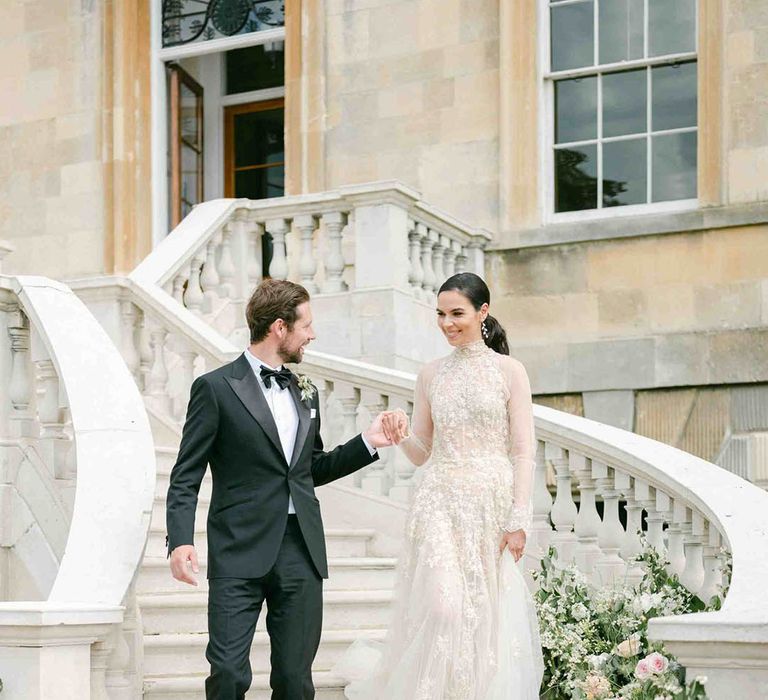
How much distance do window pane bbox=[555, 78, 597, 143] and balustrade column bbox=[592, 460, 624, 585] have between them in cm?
450

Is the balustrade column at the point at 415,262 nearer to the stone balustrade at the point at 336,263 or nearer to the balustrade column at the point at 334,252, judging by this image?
the stone balustrade at the point at 336,263

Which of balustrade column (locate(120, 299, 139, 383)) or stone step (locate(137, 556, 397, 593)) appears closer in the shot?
stone step (locate(137, 556, 397, 593))

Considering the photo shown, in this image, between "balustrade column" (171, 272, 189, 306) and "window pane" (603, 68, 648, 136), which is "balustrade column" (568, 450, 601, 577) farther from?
"window pane" (603, 68, 648, 136)

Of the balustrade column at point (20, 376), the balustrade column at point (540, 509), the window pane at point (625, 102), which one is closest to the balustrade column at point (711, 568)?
the balustrade column at point (540, 509)

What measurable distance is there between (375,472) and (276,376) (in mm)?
2763

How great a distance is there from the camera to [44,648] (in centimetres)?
429

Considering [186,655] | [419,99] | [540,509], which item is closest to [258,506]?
[186,655]

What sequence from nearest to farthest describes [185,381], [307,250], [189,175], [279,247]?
[185,381] < [307,250] < [279,247] < [189,175]

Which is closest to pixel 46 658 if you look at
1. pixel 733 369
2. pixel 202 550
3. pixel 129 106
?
pixel 202 550

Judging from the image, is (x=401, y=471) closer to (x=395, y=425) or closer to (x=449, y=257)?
(x=395, y=425)

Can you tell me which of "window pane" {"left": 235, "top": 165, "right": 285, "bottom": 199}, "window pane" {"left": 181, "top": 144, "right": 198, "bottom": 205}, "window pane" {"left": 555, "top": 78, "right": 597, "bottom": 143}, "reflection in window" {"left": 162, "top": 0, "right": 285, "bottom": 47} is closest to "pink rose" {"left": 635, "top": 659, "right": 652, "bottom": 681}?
"window pane" {"left": 555, "top": 78, "right": 597, "bottom": 143}

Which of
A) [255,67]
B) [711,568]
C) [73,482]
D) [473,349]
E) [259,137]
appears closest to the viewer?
[473,349]

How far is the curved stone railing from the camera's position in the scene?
14.2 ft

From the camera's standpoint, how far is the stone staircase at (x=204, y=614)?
17.5ft
